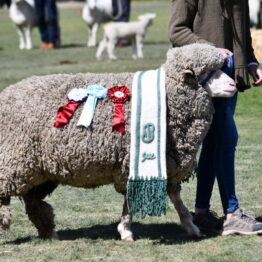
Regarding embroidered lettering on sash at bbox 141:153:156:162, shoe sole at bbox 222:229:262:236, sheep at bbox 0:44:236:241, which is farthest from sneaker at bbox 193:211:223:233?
embroidered lettering on sash at bbox 141:153:156:162

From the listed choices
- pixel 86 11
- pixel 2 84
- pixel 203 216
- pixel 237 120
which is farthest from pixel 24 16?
pixel 203 216

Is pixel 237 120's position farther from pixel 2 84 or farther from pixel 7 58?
pixel 7 58

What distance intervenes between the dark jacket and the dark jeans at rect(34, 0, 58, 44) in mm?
15447

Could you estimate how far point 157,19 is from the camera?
29453mm

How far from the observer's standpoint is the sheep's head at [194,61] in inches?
235

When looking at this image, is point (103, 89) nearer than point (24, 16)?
Yes

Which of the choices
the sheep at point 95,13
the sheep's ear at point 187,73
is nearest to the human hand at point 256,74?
the sheep's ear at point 187,73

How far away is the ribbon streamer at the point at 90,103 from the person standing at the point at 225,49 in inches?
25.5

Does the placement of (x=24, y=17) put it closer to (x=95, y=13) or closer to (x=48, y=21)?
(x=48, y=21)

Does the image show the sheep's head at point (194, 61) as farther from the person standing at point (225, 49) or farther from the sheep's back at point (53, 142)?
the sheep's back at point (53, 142)

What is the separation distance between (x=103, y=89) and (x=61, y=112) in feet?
1.04

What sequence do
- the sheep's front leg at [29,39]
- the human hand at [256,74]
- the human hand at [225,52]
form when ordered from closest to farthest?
the human hand at [225,52], the human hand at [256,74], the sheep's front leg at [29,39]

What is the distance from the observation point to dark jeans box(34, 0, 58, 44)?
70.4 feet

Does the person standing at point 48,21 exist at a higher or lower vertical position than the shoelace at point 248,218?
lower
